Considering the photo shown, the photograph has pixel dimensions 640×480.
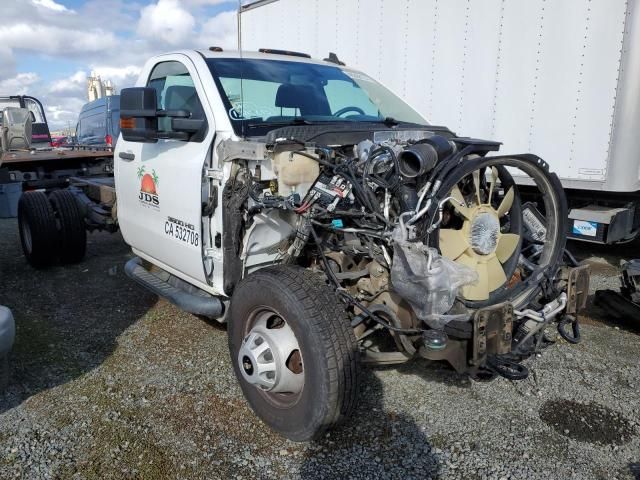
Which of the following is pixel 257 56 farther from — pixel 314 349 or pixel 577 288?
pixel 577 288

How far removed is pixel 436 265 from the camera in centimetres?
251

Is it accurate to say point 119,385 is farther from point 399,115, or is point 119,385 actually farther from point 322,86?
point 399,115

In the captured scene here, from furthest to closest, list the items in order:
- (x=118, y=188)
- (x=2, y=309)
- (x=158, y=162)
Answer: (x=118, y=188) < (x=158, y=162) < (x=2, y=309)

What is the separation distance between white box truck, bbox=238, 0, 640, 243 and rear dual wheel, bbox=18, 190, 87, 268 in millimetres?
4043

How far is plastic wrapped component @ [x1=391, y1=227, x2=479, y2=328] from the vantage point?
2.50 metres

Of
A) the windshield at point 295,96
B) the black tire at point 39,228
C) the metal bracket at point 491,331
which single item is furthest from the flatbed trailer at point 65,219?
the metal bracket at point 491,331

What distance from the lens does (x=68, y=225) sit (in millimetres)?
5957

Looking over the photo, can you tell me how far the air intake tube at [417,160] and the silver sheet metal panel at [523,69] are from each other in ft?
10.9

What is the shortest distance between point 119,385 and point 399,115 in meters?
2.88

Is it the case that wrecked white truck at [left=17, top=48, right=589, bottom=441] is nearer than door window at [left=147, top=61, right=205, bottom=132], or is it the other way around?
wrecked white truck at [left=17, top=48, right=589, bottom=441]

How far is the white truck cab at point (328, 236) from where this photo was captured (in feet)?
8.52

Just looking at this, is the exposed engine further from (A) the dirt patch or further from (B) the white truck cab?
(A) the dirt patch

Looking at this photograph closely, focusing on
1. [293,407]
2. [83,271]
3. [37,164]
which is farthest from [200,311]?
[37,164]

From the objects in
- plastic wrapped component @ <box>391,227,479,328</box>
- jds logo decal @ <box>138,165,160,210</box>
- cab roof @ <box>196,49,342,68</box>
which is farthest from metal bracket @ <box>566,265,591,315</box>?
jds logo decal @ <box>138,165,160,210</box>
